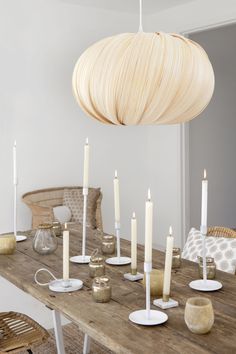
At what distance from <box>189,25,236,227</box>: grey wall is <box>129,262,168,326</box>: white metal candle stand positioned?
3.86 m

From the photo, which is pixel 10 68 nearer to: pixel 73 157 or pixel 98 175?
pixel 73 157

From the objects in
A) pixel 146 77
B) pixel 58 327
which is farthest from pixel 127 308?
pixel 58 327

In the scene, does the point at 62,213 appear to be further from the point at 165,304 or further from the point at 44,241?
the point at 165,304

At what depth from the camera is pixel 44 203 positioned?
4.17 metres

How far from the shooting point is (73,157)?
4.49 m

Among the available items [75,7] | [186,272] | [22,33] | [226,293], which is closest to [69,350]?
[186,272]

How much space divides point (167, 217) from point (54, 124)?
1515mm

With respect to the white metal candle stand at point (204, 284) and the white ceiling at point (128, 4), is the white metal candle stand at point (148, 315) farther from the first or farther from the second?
the white ceiling at point (128, 4)

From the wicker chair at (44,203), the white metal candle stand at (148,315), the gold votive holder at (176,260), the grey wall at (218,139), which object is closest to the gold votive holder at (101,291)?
the white metal candle stand at (148,315)

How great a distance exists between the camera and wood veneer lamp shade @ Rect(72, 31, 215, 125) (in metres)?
1.78

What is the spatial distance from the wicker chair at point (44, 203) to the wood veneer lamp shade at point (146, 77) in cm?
208

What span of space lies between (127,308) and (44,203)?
2558 mm

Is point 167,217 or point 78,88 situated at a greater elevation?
point 78,88

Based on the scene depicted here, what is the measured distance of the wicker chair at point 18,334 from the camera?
2080 millimetres
